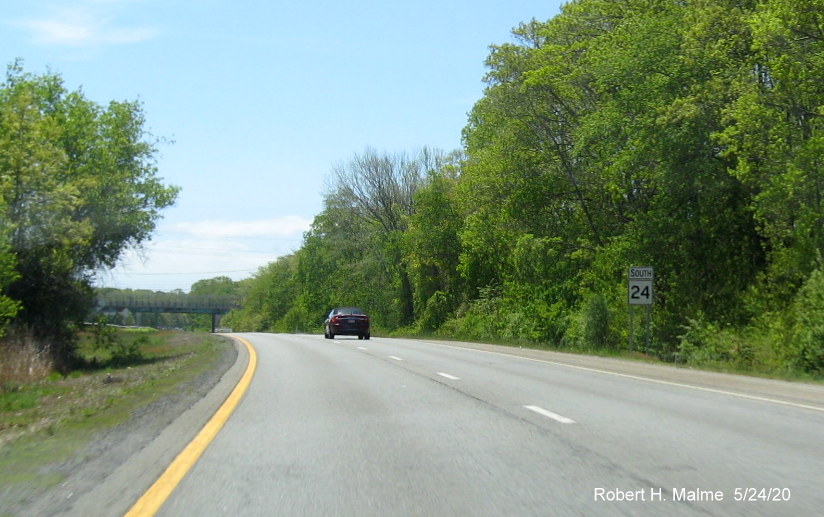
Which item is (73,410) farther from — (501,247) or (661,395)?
(501,247)

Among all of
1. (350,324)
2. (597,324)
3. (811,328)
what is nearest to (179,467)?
(811,328)

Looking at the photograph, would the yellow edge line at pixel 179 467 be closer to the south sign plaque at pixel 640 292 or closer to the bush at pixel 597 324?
the south sign plaque at pixel 640 292

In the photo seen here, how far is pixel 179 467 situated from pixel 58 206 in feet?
89.5

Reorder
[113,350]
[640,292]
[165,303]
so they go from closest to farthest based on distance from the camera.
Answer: [640,292] < [113,350] < [165,303]

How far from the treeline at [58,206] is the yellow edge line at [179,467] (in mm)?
17067

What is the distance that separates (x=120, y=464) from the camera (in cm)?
812

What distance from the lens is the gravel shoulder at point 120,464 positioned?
6445 millimetres

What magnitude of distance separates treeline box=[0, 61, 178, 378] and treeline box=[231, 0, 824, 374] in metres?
17.4

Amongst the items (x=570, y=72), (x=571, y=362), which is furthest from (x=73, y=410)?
(x=570, y=72)

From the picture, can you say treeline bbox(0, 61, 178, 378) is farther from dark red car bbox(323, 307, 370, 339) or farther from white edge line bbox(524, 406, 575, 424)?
white edge line bbox(524, 406, 575, 424)

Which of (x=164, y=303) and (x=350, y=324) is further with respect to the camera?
(x=164, y=303)

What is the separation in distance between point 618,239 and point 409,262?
29.4 metres

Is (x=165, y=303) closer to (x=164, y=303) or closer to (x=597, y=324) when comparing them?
(x=164, y=303)

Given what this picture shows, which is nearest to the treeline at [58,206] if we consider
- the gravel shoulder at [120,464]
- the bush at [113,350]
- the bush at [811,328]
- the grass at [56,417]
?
the bush at [113,350]
